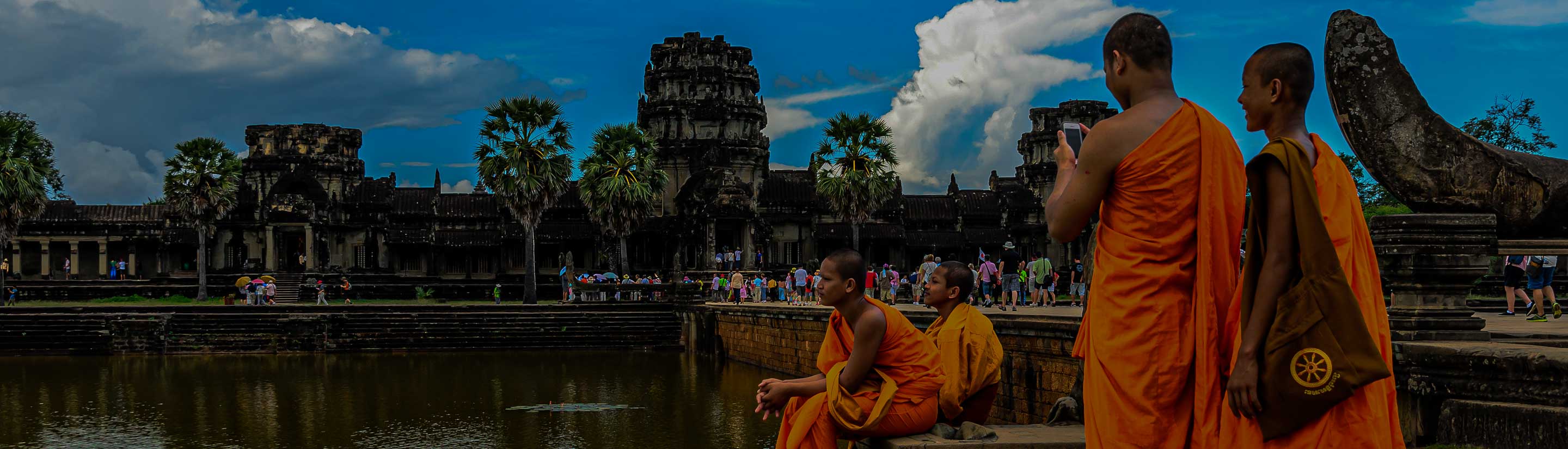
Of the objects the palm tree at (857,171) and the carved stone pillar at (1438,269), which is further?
the palm tree at (857,171)

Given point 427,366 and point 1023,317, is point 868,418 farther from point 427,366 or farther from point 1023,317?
point 427,366

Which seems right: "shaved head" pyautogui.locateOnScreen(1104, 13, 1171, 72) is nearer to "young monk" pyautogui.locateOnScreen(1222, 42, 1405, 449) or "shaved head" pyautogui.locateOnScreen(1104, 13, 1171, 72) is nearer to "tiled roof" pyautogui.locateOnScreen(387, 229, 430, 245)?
"young monk" pyautogui.locateOnScreen(1222, 42, 1405, 449)

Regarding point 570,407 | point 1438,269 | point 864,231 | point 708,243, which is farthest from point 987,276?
point 864,231

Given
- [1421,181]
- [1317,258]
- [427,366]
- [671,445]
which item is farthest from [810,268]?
[1317,258]

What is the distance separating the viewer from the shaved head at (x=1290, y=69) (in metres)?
3.46

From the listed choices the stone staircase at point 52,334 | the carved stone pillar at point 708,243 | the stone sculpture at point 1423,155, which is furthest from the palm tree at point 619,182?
the stone sculpture at point 1423,155

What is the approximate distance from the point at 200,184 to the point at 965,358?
141ft

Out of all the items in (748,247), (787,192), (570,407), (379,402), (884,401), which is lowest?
(570,407)

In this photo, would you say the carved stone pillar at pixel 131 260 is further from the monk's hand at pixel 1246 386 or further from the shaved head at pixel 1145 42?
the monk's hand at pixel 1246 386

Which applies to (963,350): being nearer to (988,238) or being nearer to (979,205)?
(988,238)

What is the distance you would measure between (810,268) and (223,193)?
21809 mm

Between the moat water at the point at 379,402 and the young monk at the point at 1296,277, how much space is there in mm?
11777

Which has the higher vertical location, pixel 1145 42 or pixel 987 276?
pixel 1145 42

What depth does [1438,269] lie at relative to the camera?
7.21 m
